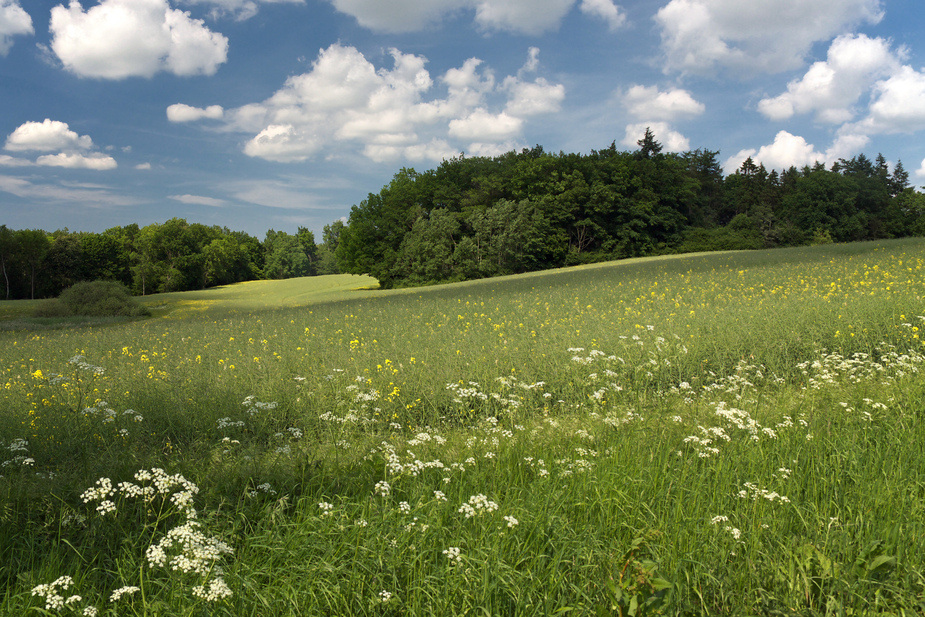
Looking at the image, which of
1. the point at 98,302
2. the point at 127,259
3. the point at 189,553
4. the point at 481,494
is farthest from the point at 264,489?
the point at 127,259

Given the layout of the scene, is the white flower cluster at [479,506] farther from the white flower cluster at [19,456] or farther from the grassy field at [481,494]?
the white flower cluster at [19,456]

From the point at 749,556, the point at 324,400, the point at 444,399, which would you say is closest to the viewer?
the point at 749,556

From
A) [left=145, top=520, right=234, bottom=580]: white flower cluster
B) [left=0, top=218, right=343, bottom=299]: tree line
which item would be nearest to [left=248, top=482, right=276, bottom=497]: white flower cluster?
[left=145, top=520, right=234, bottom=580]: white flower cluster

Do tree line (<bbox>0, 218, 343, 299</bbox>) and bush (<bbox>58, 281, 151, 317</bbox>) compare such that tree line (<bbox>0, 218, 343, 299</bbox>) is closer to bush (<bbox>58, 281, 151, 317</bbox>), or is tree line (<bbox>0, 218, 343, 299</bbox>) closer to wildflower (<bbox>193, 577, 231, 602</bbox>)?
bush (<bbox>58, 281, 151, 317</bbox>)

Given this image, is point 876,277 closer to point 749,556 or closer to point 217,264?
point 749,556

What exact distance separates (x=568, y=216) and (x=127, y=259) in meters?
55.3

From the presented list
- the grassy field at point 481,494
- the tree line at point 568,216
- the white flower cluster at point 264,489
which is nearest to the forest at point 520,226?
the tree line at point 568,216

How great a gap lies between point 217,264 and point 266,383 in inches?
2907

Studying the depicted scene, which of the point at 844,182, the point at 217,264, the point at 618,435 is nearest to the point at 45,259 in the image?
the point at 217,264

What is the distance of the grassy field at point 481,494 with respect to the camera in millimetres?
2242

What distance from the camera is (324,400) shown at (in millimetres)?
5750

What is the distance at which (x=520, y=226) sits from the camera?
48.9 meters

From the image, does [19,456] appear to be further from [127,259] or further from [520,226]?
[127,259]

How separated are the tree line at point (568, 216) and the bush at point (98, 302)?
1011 inches
